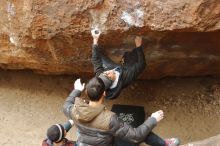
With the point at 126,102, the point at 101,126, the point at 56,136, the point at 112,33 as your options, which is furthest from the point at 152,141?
the point at 126,102

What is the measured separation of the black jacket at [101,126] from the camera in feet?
12.2

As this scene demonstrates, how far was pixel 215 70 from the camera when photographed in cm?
526

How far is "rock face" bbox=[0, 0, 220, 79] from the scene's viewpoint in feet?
13.4

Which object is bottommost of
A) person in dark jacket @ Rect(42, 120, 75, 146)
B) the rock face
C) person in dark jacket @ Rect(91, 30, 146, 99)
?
person in dark jacket @ Rect(42, 120, 75, 146)

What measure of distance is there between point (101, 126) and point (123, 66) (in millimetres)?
842

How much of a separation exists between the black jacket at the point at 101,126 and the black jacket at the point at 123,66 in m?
0.54

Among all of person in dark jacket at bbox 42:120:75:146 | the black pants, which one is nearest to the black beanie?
person in dark jacket at bbox 42:120:75:146

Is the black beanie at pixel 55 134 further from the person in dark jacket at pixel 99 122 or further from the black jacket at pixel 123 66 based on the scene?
the black jacket at pixel 123 66

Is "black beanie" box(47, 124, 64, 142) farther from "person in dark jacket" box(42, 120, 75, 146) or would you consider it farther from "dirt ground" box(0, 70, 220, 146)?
"dirt ground" box(0, 70, 220, 146)

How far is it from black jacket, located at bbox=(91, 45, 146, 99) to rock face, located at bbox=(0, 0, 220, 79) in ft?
0.61

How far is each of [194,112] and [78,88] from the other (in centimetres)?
165

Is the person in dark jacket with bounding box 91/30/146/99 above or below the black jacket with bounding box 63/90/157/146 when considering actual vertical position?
above

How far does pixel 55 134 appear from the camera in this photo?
4.07m

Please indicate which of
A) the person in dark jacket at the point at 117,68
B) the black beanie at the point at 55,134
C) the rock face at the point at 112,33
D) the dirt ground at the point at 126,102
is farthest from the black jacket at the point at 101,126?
the dirt ground at the point at 126,102
